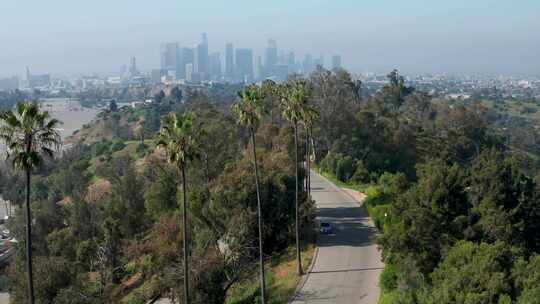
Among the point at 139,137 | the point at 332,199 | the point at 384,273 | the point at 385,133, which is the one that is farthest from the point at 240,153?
the point at 139,137

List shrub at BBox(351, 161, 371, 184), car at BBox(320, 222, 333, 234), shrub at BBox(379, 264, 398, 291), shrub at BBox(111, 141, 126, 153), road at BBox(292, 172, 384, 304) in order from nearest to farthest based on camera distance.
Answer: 1. shrub at BBox(379, 264, 398, 291)
2. road at BBox(292, 172, 384, 304)
3. car at BBox(320, 222, 333, 234)
4. shrub at BBox(351, 161, 371, 184)
5. shrub at BBox(111, 141, 126, 153)

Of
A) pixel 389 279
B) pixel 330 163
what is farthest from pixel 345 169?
pixel 389 279

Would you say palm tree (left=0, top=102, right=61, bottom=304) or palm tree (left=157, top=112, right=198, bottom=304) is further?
palm tree (left=157, top=112, right=198, bottom=304)

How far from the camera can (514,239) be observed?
22.0m

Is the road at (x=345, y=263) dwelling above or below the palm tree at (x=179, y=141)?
below

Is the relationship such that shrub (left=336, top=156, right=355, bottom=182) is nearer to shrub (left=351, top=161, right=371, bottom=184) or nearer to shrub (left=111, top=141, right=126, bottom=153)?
shrub (left=351, top=161, right=371, bottom=184)

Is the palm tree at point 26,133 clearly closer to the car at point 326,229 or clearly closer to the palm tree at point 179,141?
the palm tree at point 179,141

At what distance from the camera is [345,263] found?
26062mm

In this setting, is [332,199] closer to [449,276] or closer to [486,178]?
[486,178]

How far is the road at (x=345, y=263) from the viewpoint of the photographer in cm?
2261

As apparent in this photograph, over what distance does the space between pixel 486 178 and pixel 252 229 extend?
10.7 metres

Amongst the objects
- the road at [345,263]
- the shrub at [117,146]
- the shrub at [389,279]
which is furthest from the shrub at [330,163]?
the shrub at [117,146]

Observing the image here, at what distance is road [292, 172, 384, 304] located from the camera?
22.6 m

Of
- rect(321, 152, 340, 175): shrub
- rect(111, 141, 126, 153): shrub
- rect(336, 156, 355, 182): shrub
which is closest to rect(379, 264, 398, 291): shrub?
rect(336, 156, 355, 182): shrub
